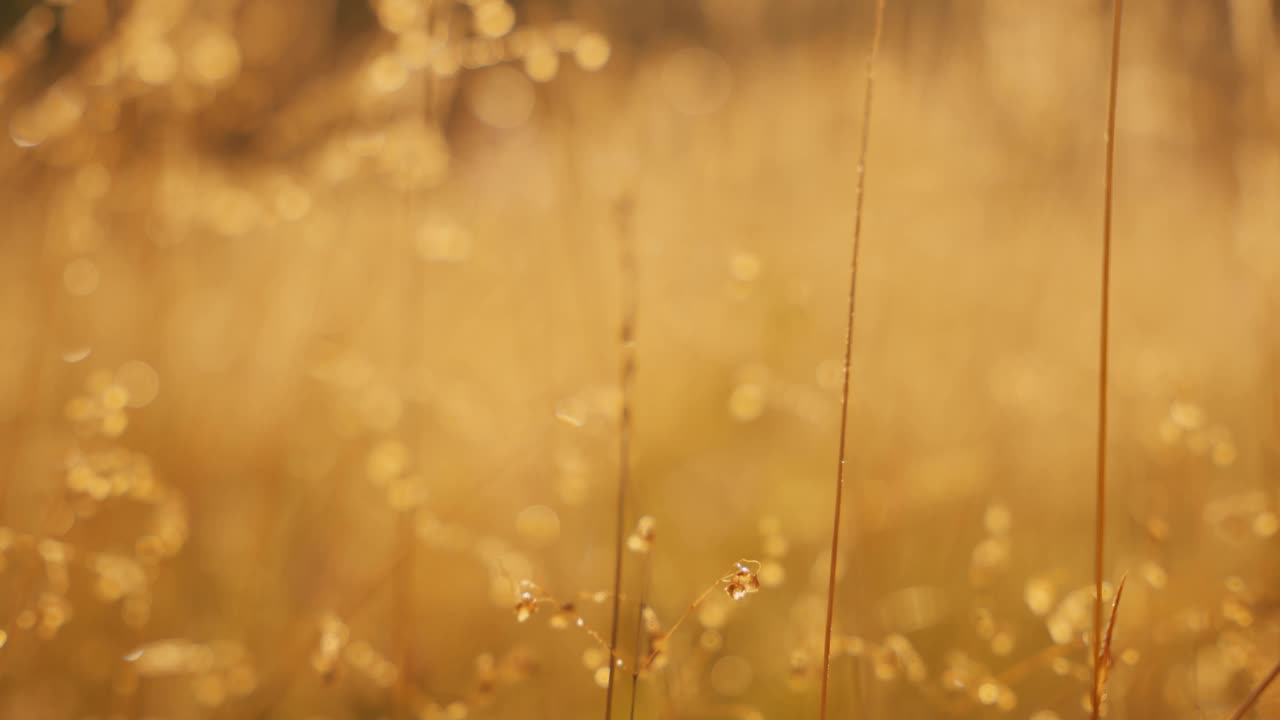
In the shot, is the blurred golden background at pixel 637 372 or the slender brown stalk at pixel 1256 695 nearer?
the slender brown stalk at pixel 1256 695

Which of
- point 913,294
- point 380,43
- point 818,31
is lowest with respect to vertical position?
point 913,294

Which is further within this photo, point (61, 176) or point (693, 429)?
point (693, 429)

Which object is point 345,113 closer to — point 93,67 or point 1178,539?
point 93,67

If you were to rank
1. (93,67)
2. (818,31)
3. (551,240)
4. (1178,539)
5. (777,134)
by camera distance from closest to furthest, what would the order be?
1. (93,67)
2. (1178,539)
3. (551,240)
4. (777,134)
5. (818,31)

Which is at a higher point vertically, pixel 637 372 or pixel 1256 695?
pixel 637 372

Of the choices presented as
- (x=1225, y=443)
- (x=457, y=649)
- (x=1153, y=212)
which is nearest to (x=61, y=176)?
(x=457, y=649)

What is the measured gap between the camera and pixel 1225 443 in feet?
2.27

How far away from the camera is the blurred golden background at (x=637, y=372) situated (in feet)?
2.50

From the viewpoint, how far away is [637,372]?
135 centimetres

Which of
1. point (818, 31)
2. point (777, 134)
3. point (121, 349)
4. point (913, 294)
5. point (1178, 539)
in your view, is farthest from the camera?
point (818, 31)

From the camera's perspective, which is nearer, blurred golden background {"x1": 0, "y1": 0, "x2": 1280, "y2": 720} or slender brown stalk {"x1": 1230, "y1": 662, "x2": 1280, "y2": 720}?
slender brown stalk {"x1": 1230, "y1": 662, "x2": 1280, "y2": 720}

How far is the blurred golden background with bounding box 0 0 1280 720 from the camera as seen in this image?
0.76m

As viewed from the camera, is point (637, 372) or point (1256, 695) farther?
point (637, 372)

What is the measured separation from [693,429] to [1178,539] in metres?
0.65
